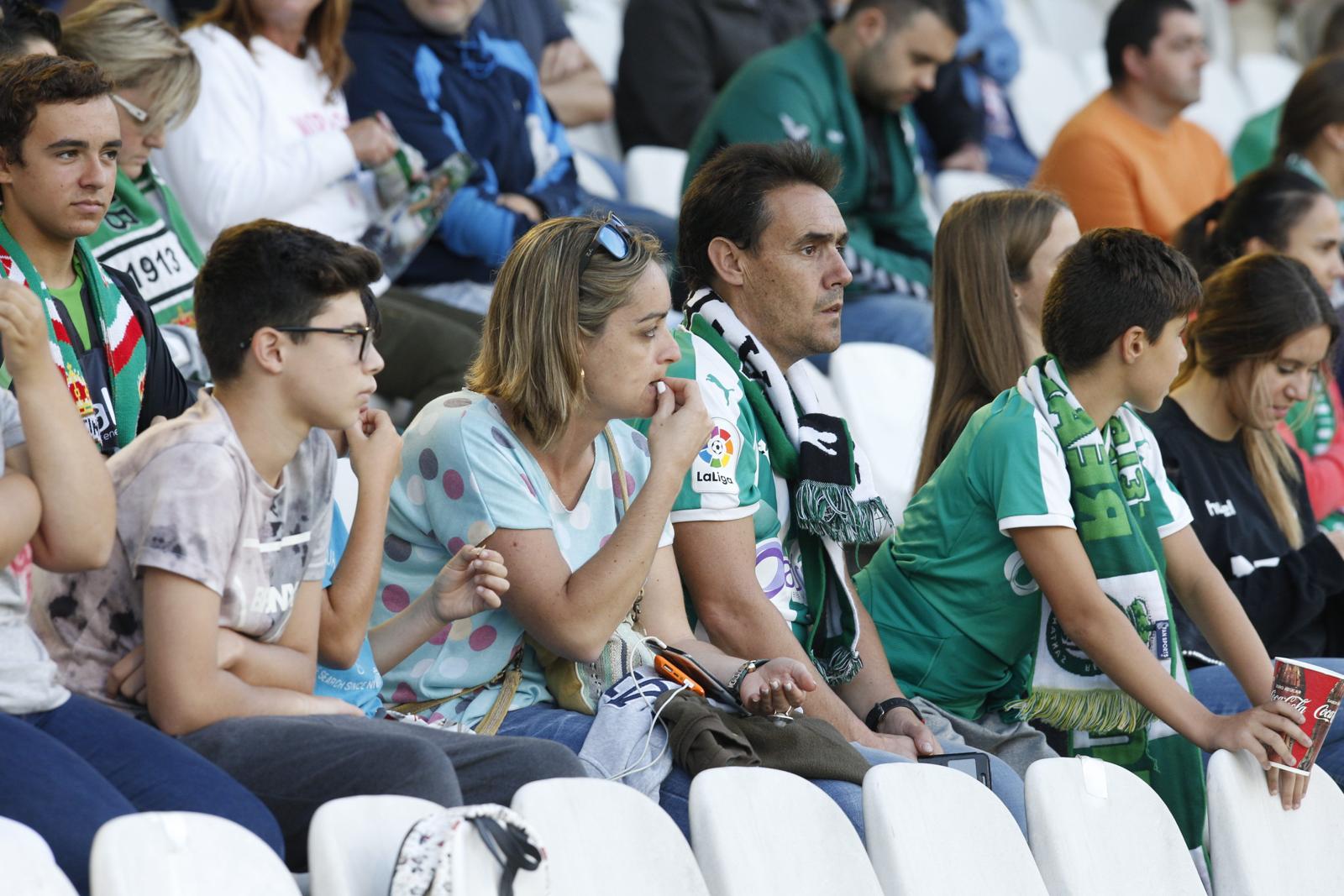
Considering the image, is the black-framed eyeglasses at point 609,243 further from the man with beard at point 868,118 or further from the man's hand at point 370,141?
the man with beard at point 868,118

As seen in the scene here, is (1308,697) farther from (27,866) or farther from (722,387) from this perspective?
(27,866)

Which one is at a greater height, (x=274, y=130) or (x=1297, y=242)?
(x=1297, y=242)

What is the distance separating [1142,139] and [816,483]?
2.78 meters

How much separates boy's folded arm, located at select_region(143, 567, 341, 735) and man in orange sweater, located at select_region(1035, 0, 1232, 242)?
3.50 meters

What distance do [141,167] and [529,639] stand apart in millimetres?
1248

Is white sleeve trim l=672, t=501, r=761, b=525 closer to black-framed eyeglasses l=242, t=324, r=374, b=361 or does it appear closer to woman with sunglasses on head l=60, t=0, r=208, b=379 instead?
black-framed eyeglasses l=242, t=324, r=374, b=361

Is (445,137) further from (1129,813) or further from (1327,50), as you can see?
(1327,50)

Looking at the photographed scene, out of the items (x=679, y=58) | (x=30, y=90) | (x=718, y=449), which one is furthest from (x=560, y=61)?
(x=30, y=90)

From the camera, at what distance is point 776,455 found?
2836mm

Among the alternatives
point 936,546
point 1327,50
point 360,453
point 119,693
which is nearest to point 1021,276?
point 936,546

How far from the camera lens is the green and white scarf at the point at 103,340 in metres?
2.34

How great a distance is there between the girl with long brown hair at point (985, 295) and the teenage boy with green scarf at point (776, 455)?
321 millimetres

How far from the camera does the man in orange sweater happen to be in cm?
495

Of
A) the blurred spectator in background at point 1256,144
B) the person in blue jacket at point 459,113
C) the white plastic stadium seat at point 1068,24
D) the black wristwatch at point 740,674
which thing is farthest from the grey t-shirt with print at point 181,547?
the white plastic stadium seat at point 1068,24
